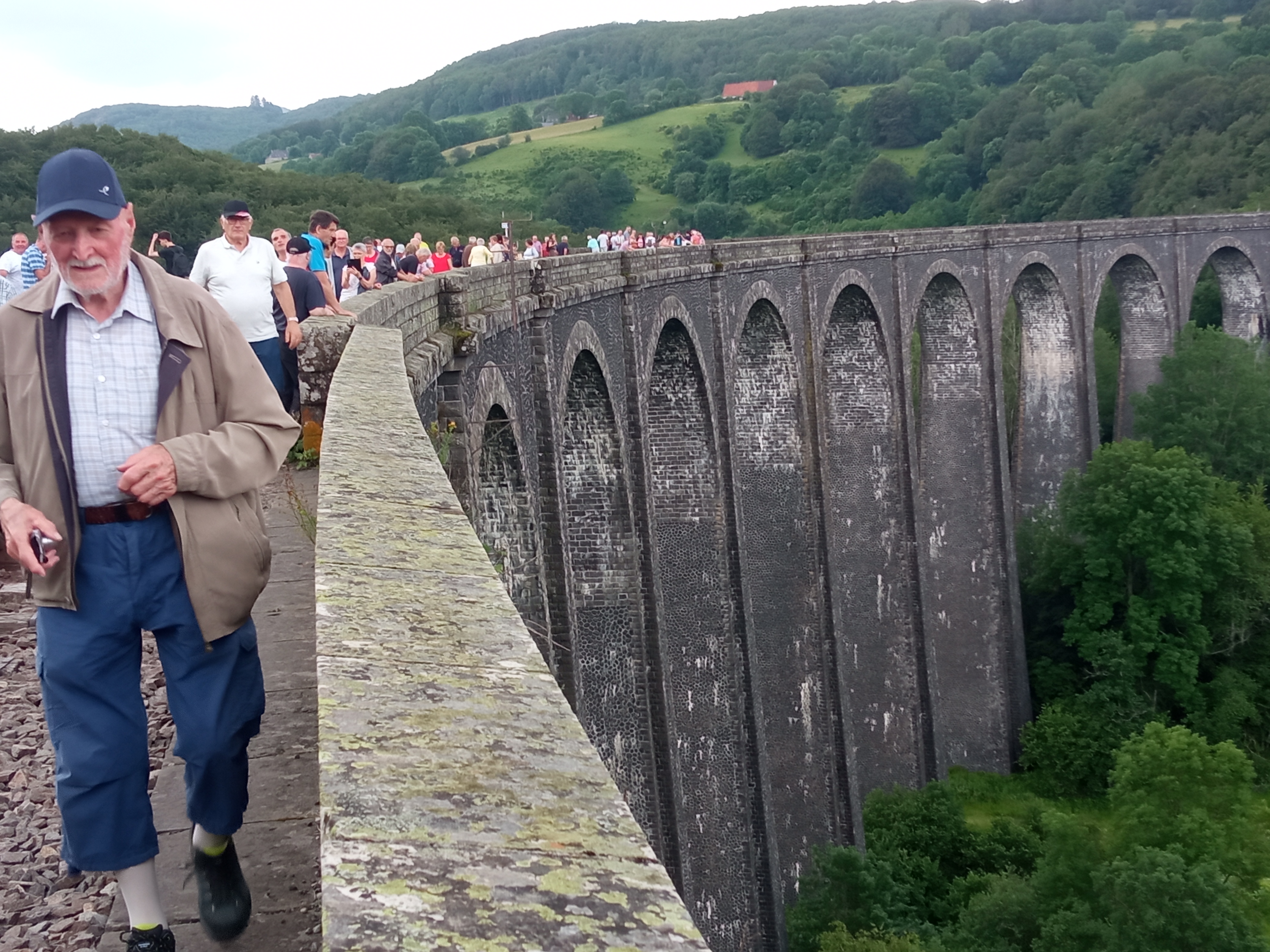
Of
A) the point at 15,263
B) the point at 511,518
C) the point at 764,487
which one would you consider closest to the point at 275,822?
the point at 511,518

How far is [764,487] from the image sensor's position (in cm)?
2170

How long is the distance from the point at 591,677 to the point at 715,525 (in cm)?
427

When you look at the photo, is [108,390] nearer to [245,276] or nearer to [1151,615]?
[245,276]

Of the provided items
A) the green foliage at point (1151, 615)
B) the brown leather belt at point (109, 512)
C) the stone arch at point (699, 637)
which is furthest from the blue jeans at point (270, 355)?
the green foliage at point (1151, 615)

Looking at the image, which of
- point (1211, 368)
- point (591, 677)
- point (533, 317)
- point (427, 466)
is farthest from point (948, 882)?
point (427, 466)

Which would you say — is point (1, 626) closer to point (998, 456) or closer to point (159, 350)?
point (159, 350)

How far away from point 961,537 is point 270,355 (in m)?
24.7

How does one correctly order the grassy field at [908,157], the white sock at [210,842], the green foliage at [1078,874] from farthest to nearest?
the grassy field at [908,157] → the green foliage at [1078,874] → the white sock at [210,842]

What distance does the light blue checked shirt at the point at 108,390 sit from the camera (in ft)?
9.73

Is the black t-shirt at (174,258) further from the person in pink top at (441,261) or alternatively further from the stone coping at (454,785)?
the stone coping at (454,785)

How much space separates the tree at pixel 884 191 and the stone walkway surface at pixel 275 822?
7638cm

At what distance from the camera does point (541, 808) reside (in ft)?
5.75

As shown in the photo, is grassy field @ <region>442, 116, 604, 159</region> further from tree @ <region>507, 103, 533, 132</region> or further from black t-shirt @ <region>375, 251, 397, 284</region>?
black t-shirt @ <region>375, 251, 397, 284</region>

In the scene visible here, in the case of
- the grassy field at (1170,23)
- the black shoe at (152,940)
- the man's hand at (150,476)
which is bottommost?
the black shoe at (152,940)
